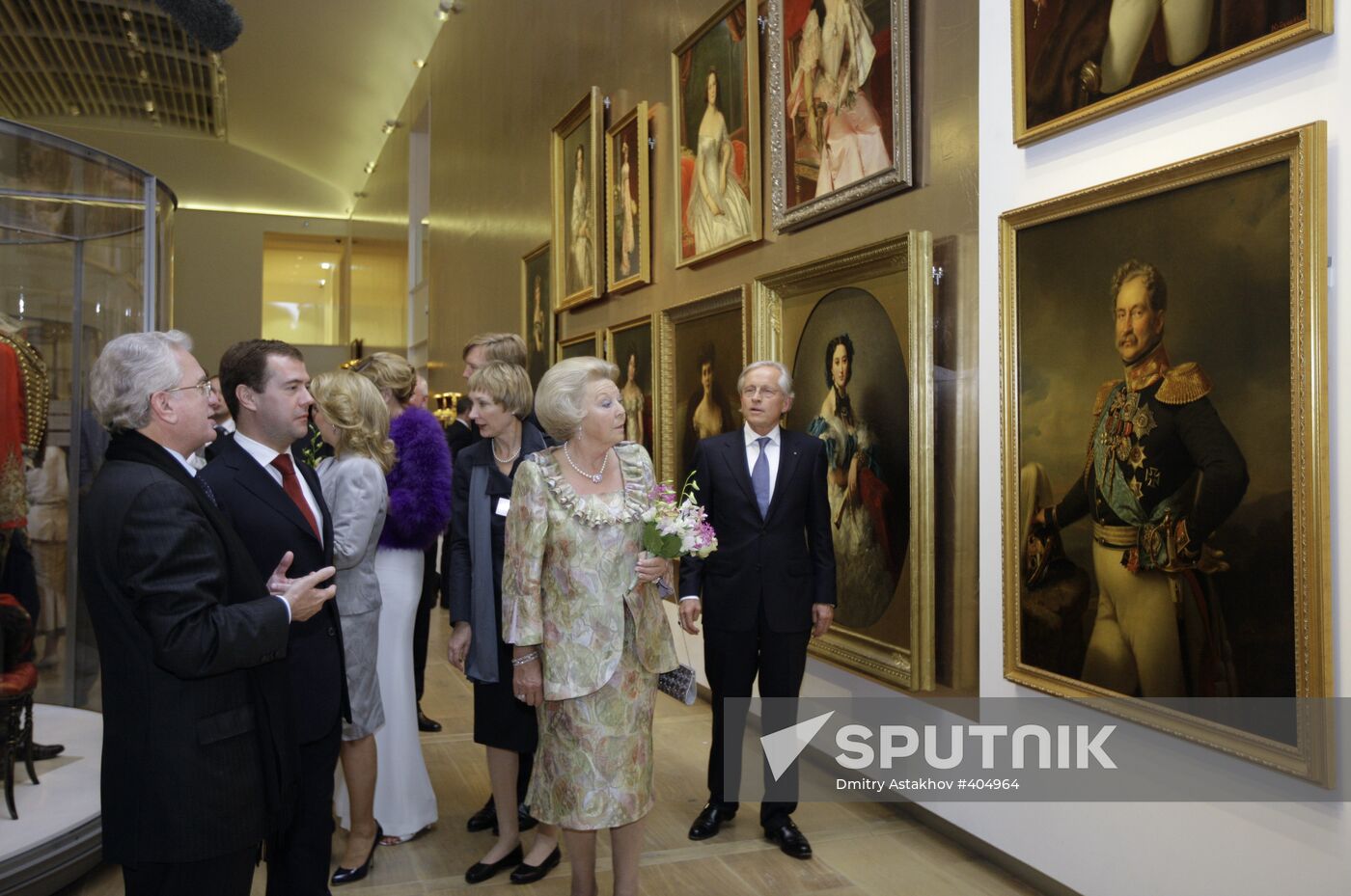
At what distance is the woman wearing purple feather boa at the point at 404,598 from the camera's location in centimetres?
467

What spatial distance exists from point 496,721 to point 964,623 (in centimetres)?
216

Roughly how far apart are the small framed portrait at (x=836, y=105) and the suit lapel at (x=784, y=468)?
55.9 inches

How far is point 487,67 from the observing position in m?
13.4

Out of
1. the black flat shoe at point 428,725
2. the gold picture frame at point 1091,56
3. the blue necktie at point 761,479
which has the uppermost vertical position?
the gold picture frame at point 1091,56

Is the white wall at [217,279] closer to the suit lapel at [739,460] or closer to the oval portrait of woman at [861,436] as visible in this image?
the oval portrait of woman at [861,436]

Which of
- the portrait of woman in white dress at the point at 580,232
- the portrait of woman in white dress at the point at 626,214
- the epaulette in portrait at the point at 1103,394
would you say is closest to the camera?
the epaulette in portrait at the point at 1103,394

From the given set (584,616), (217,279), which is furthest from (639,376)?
(217,279)

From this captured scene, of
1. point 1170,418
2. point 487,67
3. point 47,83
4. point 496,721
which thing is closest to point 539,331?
point 487,67

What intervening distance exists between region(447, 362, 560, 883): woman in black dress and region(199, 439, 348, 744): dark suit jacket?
0.85 m

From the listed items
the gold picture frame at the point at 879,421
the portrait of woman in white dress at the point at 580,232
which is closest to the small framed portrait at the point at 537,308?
the portrait of woman in white dress at the point at 580,232

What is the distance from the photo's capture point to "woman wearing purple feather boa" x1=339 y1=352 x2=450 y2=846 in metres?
4.67

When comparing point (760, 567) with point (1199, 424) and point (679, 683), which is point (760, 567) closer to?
point (679, 683)

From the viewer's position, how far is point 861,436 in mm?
5301

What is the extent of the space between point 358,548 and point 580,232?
6.21m
